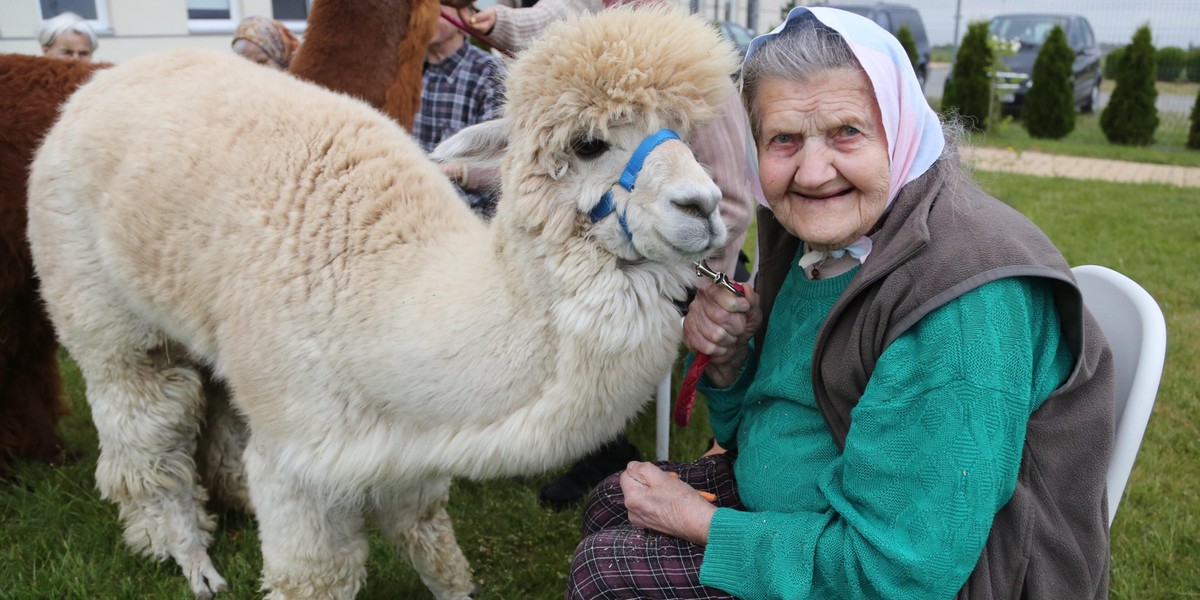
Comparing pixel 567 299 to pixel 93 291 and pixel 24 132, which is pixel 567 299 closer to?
pixel 93 291

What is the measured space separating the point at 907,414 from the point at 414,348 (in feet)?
2.99

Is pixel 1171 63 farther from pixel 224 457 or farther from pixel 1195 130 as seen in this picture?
pixel 224 457

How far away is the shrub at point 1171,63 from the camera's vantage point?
1609 cm

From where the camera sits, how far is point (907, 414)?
1.39m

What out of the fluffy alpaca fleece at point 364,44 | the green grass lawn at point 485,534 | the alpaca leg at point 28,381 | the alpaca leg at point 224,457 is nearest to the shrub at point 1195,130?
the green grass lawn at point 485,534

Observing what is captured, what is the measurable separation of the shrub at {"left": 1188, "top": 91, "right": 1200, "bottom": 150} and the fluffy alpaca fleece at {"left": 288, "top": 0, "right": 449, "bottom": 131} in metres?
11.1

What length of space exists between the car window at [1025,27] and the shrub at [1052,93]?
298 cm

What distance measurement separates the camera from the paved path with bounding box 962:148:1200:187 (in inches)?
358

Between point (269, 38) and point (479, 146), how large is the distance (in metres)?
3.10

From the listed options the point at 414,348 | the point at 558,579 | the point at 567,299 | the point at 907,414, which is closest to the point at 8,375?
the point at 558,579

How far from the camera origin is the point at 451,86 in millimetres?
3420

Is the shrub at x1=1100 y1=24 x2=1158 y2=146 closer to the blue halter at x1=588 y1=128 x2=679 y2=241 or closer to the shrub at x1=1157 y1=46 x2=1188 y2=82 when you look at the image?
the shrub at x1=1157 y1=46 x2=1188 y2=82

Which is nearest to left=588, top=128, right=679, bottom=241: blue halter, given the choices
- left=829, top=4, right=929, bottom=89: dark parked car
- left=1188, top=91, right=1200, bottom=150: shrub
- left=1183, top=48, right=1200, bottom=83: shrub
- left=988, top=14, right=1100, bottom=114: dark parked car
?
left=1188, top=91, right=1200, bottom=150: shrub

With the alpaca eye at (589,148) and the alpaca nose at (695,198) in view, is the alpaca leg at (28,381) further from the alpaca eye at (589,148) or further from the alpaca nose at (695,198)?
the alpaca nose at (695,198)
